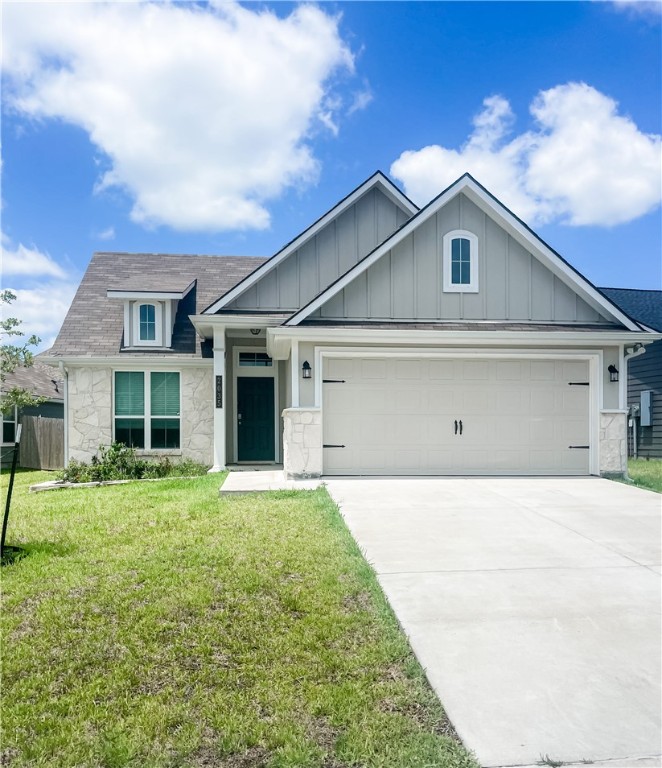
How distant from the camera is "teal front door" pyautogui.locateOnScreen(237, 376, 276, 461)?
552 inches

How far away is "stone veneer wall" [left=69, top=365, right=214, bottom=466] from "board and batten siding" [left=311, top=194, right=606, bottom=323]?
15.3ft

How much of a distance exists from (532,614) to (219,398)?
29.6 ft

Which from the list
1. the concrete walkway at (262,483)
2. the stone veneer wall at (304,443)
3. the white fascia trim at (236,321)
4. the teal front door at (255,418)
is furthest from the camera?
the teal front door at (255,418)

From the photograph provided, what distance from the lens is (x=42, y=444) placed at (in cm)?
1727

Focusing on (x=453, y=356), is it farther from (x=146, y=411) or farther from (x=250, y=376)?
(x=146, y=411)

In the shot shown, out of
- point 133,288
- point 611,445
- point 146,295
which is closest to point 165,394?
point 146,295

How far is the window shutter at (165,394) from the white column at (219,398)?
1.97 meters

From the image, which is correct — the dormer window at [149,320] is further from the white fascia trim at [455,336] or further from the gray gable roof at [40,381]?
the gray gable roof at [40,381]

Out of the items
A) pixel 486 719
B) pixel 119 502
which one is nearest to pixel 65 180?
pixel 119 502

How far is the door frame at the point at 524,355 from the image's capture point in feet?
35.5

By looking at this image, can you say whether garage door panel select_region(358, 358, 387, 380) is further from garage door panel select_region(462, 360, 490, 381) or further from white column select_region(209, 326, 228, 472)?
white column select_region(209, 326, 228, 472)

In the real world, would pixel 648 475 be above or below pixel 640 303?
below

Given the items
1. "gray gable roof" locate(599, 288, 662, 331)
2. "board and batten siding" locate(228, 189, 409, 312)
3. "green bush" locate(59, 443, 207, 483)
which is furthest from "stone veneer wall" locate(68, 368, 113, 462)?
"gray gable roof" locate(599, 288, 662, 331)

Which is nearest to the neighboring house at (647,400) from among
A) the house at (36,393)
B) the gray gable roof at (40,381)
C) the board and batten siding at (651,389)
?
the board and batten siding at (651,389)
